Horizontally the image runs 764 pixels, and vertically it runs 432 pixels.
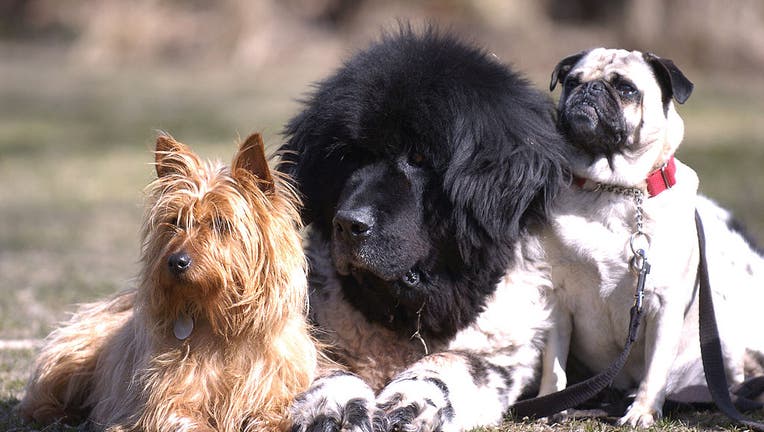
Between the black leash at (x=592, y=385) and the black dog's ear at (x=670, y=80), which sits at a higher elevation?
the black dog's ear at (x=670, y=80)

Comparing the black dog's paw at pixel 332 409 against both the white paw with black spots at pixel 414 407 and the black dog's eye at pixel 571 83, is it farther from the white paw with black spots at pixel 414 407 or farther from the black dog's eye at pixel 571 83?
the black dog's eye at pixel 571 83

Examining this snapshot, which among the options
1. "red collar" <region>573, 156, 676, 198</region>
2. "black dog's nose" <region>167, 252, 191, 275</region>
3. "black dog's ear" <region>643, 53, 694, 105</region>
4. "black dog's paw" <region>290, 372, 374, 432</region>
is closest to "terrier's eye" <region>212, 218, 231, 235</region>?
"black dog's nose" <region>167, 252, 191, 275</region>

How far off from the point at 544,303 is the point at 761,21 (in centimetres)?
2087

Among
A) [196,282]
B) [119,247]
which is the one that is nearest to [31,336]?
[196,282]

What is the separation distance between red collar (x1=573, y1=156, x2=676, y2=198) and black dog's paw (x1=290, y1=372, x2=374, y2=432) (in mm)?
1442

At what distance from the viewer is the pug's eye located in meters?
4.48

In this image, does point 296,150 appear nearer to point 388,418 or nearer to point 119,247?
point 388,418

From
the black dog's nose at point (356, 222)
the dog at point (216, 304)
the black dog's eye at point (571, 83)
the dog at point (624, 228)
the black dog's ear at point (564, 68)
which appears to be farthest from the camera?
the black dog's ear at point (564, 68)

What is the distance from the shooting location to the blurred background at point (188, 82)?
12930mm

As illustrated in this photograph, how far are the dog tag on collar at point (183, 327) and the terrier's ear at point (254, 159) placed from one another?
2.07 ft

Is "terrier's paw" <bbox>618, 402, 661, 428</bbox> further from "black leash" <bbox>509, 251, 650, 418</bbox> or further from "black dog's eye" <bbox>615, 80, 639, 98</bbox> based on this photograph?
"black dog's eye" <bbox>615, 80, 639, 98</bbox>

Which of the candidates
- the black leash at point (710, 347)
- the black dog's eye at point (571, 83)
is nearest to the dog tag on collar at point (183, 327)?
the black dog's eye at point (571, 83)

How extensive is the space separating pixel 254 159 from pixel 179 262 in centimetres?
56

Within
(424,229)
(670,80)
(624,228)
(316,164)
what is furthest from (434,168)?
(670,80)
